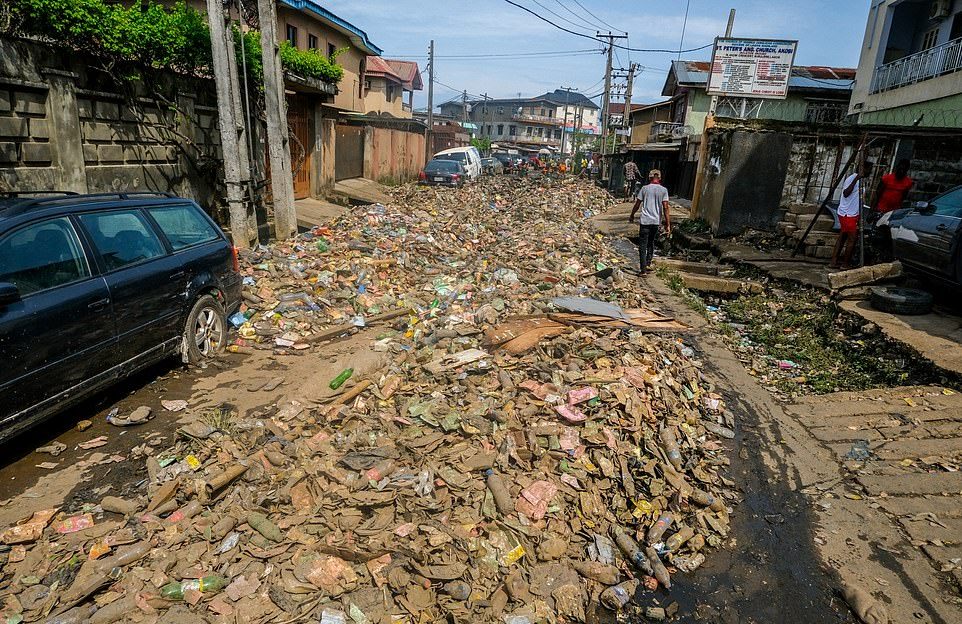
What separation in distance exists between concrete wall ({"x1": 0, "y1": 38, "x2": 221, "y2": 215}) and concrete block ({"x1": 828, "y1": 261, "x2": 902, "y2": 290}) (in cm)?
1085

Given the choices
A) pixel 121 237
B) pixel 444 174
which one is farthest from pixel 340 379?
pixel 444 174

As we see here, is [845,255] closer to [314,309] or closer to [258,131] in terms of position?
[314,309]

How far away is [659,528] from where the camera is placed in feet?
12.6

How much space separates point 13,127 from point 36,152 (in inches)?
17.2

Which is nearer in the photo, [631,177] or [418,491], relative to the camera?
[418,491]

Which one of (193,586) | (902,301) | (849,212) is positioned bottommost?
(193,586)

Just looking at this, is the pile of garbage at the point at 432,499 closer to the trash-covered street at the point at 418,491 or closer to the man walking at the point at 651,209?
the trash-covered street at the point at 418,491

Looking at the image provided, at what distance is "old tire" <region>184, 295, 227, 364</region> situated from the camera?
5512mm

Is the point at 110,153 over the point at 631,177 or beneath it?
over

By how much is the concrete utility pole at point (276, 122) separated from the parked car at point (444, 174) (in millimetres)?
11697

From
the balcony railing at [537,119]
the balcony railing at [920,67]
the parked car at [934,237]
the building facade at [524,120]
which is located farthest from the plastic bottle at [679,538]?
the balcony railing at [537,119]

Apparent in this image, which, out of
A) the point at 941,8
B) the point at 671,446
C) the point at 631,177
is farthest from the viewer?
the point at 631,177

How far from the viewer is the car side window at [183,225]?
17.8ft

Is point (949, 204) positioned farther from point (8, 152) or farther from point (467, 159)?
point (467, 159)
